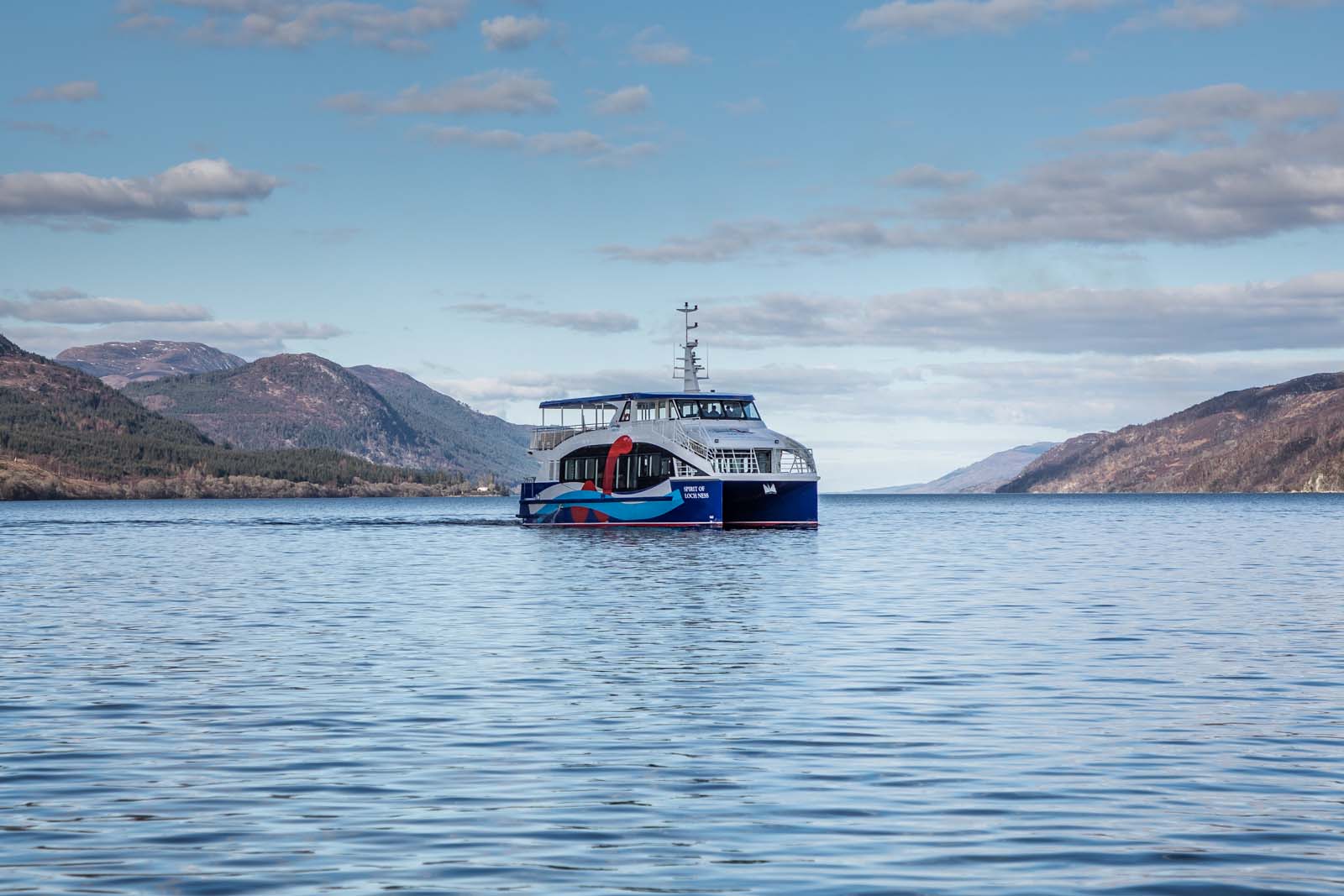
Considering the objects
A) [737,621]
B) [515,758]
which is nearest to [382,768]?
[515,758]

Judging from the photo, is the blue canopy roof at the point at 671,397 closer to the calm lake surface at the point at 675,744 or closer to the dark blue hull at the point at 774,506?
the dark blue hull at the point at 774,506

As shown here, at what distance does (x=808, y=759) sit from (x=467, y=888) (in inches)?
245

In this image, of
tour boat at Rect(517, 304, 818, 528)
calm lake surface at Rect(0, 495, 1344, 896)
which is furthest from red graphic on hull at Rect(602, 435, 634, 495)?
calm lake surface at Rect(0, 495, 1344, 896)

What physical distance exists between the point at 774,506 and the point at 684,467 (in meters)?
8.39

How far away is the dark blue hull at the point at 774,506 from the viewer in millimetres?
87375

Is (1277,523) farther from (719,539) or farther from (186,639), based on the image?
(186,639)

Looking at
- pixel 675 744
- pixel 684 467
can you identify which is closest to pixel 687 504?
pixel 684 467

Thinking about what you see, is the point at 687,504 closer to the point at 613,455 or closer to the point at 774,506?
the point at 613,455

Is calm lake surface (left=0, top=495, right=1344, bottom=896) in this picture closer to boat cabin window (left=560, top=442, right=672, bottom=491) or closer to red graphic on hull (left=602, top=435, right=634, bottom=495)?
boat cabin window (left=560, top=442, right=672, bottom=491)

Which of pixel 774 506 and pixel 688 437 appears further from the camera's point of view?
pixel 774 506

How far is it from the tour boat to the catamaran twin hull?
0.05m

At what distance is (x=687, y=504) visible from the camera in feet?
276

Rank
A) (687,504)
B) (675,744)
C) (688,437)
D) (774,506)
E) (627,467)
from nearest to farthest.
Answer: (675,744)
(687,504)
(688,437)
(627,467)
(774,506)

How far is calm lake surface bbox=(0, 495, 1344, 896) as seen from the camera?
39.2 ft
